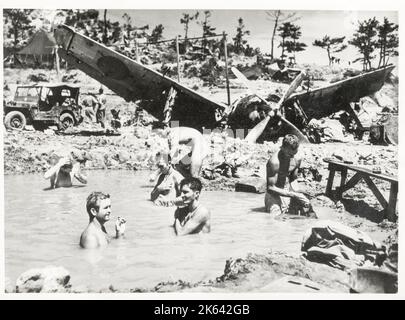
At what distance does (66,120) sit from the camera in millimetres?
7172

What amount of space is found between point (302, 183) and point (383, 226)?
108cm

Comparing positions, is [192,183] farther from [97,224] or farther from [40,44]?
[40,44]

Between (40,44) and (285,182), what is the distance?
342 cm

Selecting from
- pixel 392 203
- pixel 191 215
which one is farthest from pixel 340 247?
pixel 191 215

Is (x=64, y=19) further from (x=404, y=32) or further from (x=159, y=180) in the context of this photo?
(x=404, y=32)

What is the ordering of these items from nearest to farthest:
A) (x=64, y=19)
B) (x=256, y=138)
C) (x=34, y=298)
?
(x=34, y=298), (x=64, y=19), (x=256, y=138)

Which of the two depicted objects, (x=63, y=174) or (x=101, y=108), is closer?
(x=63, y=174)

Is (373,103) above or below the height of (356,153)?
above

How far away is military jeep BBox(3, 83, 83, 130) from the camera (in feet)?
21.9

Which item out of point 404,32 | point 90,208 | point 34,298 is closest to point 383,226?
point 404,32

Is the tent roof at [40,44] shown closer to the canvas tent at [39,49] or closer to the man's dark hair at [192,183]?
the canvas tent at [39,49]

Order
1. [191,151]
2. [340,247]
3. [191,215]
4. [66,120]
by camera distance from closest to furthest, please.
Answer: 1. [340,247]
2. [191,215]
3. [191,151]
4. [66,120]

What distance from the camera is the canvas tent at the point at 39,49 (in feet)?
21.4

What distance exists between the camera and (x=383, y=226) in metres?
6.50
